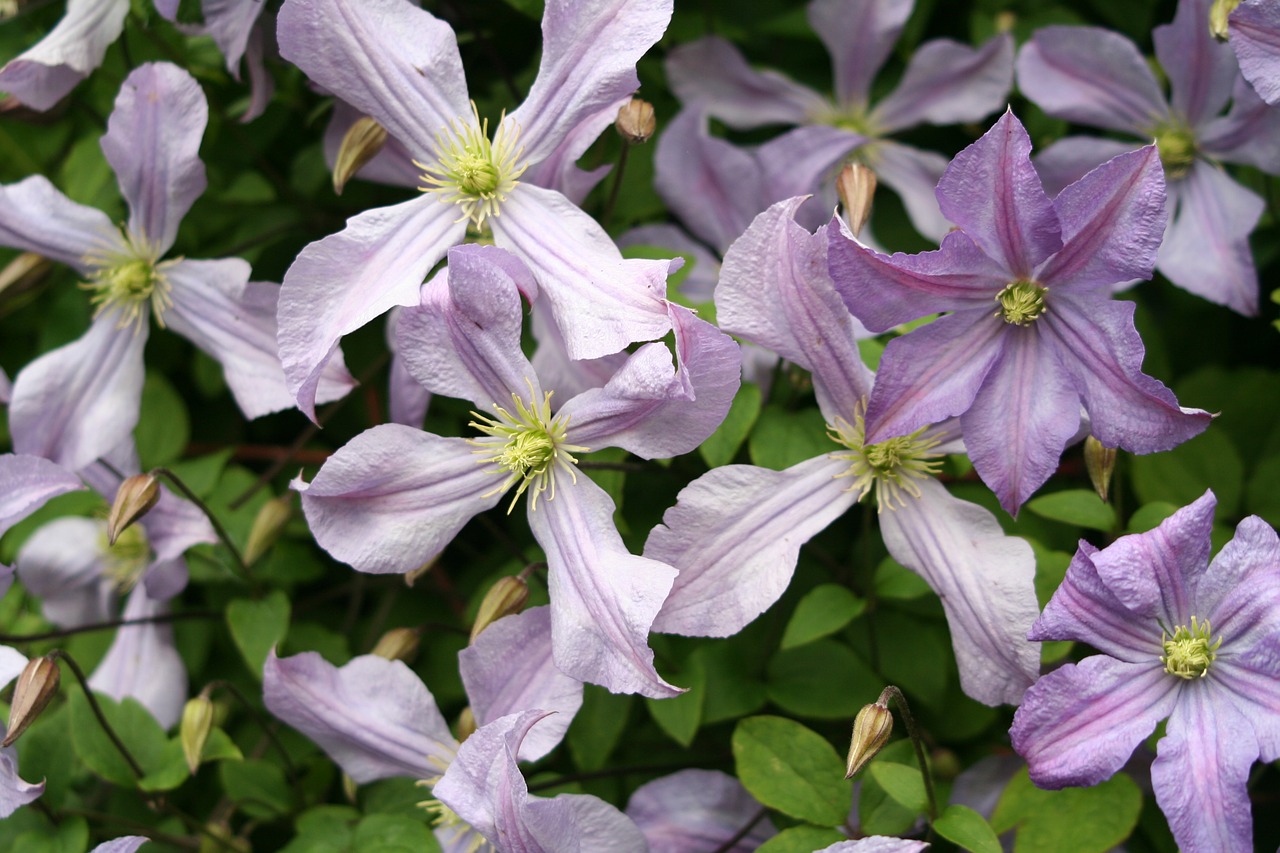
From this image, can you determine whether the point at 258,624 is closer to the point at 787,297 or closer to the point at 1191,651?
the point at 787,297

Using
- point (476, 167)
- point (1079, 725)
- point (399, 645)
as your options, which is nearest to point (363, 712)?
point (399, 645)

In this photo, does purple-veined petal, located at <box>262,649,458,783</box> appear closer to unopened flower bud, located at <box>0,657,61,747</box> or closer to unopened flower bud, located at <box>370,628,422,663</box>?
unopened flower bud, located at <box>370,628,422,663</box>

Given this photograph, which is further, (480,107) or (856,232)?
(480,107)

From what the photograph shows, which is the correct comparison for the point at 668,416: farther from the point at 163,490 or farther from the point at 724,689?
the point at 163,490

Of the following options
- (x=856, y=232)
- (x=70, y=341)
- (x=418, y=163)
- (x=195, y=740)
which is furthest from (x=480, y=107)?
(x=195, y=740)

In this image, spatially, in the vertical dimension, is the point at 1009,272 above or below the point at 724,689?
above

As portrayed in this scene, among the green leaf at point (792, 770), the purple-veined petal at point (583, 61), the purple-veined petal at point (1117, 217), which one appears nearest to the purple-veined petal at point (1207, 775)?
the green leaf at point (792, 770)

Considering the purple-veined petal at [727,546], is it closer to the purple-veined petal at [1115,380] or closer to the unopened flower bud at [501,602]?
the unopened flower bud at [501,602]
